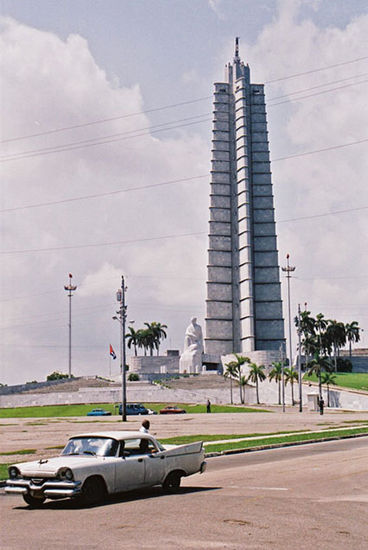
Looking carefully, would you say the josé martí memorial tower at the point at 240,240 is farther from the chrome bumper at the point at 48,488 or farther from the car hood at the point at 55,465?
the chrome bumper at the point at 48,488

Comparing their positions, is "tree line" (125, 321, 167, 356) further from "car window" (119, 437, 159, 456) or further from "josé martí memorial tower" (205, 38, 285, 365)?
"car window" (119, 437, 159, 456)

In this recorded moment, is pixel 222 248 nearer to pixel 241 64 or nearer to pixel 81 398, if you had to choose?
pixel 241 64

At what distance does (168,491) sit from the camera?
1461cm

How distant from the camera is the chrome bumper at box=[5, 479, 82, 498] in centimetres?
1208

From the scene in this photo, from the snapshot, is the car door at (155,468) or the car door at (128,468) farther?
the car door at (155,468)

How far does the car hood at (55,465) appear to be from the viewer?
12406mm

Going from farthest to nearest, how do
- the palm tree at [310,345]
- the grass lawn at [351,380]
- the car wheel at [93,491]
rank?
the palm tree at [310,345]
the grass lawn at [351,380]
the car wheel at [93,491]

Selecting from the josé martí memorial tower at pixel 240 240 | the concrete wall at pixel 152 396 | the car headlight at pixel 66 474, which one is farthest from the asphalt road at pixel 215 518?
the josé martí memorial tower at pixel 240 240

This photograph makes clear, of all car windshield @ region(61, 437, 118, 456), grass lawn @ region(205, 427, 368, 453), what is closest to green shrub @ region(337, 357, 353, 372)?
grass lawn @ region(205, 427, 368, 453)

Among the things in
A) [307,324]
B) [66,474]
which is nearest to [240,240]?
[307,324]

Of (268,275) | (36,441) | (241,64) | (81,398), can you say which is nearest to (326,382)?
(81,398)

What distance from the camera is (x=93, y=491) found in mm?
12594

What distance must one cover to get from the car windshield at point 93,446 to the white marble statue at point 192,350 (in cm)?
11334

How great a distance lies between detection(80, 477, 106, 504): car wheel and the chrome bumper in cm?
23
